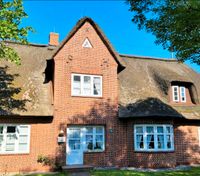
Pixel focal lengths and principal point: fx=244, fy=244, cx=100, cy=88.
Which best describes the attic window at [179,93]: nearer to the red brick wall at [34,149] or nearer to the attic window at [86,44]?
the attic window at [86,44]

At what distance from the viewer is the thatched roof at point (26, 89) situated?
13.8 m

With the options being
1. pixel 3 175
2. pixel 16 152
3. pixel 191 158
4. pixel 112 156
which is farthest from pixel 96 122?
pixel 191 158

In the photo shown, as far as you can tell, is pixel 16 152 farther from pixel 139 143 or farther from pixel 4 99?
pixel 139 143

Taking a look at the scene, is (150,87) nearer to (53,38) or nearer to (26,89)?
(26,89)

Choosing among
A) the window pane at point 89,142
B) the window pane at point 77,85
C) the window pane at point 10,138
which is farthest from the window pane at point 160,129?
the window pane at point 10,138

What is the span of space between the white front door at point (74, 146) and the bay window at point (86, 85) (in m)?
2.31

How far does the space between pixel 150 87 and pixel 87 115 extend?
5601 millimetres

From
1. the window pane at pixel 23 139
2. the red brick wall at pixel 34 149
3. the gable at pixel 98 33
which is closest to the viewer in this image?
the red brick wall at pixel 34 149

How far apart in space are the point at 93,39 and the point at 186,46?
27.9 feet

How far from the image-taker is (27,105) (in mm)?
14172

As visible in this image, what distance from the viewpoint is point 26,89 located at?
1520 cm

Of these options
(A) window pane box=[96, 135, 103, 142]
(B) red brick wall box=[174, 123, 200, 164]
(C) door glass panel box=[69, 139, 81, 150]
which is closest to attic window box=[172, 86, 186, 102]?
(B) red brick wall box=[174, 123, 200, 164]

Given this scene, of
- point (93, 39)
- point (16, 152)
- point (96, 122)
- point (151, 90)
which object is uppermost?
point (93, 39)

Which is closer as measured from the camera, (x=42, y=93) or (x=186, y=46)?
(x=186, y=46)
